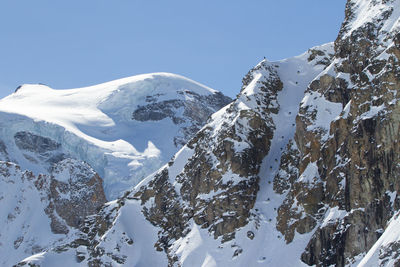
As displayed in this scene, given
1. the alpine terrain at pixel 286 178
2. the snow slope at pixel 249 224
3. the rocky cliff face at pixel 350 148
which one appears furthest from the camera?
the snow slope at pixel 249 224

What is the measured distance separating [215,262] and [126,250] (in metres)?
32.1

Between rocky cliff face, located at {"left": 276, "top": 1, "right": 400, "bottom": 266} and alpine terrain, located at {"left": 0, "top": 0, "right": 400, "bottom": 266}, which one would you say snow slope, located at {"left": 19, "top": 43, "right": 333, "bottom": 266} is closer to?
alpine terrain, located at {"left": 0, "top": 0, "right": 400, "bottom": 266}

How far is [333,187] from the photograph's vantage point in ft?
435

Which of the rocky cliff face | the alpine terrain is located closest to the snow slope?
the alpine terrain

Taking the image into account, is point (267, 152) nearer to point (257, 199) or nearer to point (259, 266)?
point (257, 199)

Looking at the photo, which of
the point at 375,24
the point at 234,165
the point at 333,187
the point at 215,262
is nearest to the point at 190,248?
the point at 215,262

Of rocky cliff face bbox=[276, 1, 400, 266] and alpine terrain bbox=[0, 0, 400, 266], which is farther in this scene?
→ alpine terrain bbox=[0, 0, 400, 266]

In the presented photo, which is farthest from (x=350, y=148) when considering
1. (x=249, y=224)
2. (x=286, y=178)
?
(x=249, y=224)

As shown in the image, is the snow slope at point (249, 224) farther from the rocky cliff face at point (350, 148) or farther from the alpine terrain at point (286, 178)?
the rocky cliff face at point (350, 148)

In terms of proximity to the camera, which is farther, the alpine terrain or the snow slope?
the snow slope

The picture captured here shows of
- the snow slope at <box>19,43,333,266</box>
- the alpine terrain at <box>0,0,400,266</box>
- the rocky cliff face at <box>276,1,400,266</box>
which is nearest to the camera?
the rocky cliff face at <box>276,1,400,266</box>

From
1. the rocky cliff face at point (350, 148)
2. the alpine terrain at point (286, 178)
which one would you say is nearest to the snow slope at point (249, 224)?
the alpine terrain at point (286, 178)

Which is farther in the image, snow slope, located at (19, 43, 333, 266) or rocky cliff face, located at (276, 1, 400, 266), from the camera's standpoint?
snow slope, located at (19, 43, 333, 266)

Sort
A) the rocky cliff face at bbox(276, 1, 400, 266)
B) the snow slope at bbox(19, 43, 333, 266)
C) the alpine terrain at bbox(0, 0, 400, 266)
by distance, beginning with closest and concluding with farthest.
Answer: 1. the rocky cliff face at bbox(276, 1, 400, 266)
2. the alpine terrain at bbox(0, 0, 400, 266)
3. the snow slope at bbox(19, 43, 333, 266)
